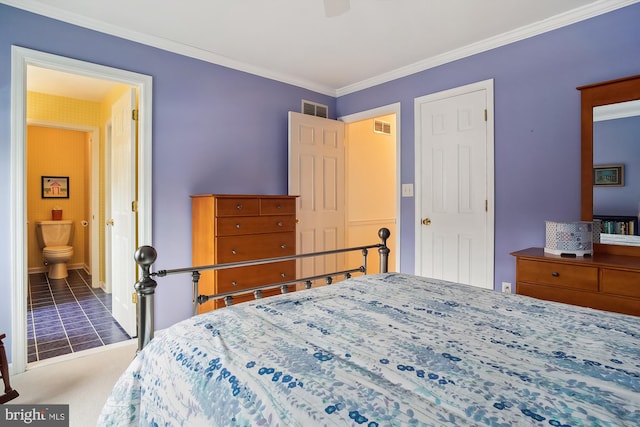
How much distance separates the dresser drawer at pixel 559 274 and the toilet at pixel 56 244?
609cm

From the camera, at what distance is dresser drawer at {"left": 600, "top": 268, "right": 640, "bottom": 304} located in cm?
212

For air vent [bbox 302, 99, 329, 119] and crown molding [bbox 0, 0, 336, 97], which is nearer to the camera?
crown molding [bbox 0, 0, 336, 97]

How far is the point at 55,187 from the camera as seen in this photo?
5.98m

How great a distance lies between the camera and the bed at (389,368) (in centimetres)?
74

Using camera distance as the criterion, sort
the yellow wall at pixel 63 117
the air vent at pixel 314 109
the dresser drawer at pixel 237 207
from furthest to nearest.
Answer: the yellow wall at pixel 63 117 → the air vent at pixel 314 109 → the dresser drawer at pixel 237 207

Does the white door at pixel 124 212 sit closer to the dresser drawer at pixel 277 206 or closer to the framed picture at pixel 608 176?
the dresser drawer at pixel 277 206

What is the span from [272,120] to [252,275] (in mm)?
1818

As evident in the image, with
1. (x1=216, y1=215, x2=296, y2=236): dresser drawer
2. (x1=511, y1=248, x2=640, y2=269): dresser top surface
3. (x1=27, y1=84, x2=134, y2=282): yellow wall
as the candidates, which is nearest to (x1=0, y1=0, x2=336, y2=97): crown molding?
(x1=27, y1=84, x2=134, y2=282): yellow wall

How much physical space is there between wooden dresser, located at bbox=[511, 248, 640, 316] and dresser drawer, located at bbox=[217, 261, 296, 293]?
1.93 meters

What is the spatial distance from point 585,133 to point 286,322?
8.82 ft

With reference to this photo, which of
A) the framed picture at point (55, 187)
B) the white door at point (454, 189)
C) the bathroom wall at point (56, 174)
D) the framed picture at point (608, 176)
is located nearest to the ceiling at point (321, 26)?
the white door at point (454, 189)

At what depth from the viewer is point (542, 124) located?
288 cm

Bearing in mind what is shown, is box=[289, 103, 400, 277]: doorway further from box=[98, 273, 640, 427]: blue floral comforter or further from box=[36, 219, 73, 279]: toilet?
box=[36, 219, 73, 279]: toilet

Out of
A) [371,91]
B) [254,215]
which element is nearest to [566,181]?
[371,91]
